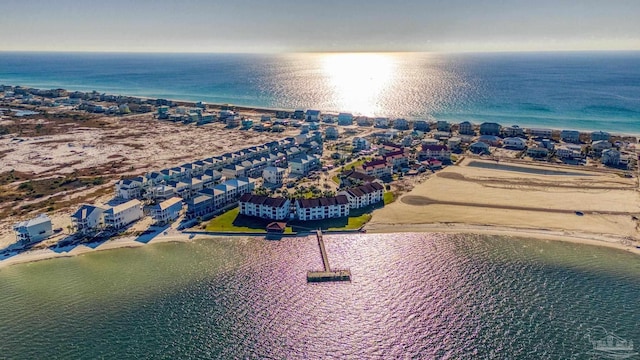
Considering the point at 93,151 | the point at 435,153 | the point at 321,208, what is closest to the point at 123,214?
the point at 321,208

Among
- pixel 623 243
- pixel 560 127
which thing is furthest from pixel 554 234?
pixel 560 127

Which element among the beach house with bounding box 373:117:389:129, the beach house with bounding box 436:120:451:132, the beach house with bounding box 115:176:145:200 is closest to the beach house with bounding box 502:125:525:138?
the beach house with bounding box 436:120:451:132

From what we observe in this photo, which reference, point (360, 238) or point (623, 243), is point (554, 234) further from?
point (360, 238)

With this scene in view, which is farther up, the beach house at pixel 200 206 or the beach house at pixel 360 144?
the beach house at pixel 360 144

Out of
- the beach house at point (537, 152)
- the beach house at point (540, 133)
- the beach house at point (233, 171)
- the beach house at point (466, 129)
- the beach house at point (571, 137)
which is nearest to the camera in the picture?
the beach house at point (233, 171)

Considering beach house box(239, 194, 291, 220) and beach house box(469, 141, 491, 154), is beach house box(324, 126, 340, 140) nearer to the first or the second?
beach house box(469, 141, 491, 154)

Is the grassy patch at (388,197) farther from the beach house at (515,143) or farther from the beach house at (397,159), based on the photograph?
the beach house at (515,143)

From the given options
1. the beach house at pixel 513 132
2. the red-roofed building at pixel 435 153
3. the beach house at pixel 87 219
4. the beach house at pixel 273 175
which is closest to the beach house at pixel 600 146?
the beach house at pixel 513 132
